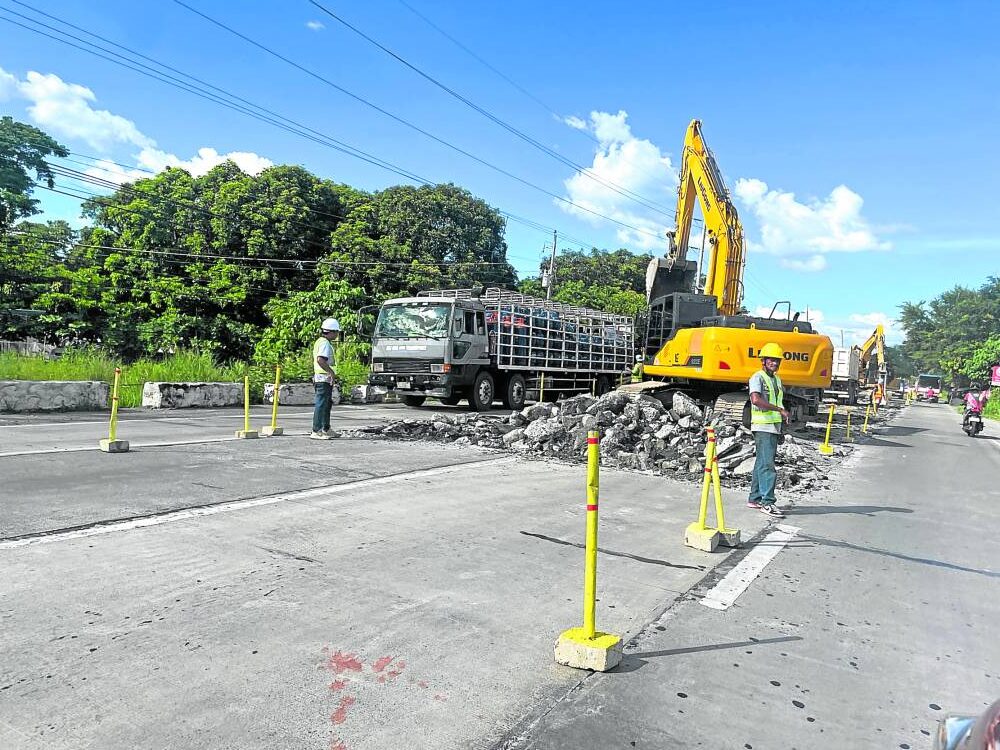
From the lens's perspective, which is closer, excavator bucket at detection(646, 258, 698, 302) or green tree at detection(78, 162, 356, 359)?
excavator bucket at detection(646, 258, 698, 302)

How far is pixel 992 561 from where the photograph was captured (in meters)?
6.17

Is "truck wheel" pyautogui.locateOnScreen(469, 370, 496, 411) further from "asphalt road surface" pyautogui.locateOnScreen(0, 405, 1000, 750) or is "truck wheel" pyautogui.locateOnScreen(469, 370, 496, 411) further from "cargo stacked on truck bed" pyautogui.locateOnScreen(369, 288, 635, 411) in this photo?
"asphalt road surface" pyautogui.locateOnScreen(0, 405, 1000, 750)

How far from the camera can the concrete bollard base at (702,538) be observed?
5.83m

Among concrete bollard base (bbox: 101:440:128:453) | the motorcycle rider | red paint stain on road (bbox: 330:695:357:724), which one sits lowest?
red paint stain on road (bbox: 330:695:357:724)

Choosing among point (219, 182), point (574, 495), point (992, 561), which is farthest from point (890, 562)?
point (219, 182)

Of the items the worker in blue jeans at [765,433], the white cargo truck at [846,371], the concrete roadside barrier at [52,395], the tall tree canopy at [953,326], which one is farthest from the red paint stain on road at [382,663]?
the tall tree canopy at [953,326]

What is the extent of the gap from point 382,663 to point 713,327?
1218 cm

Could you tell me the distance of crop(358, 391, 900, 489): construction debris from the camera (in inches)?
406

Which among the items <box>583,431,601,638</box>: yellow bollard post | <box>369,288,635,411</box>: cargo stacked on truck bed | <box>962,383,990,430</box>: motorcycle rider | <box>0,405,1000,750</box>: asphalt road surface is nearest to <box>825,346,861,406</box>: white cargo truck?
<box>962,383,990,430</box>: motorcycle rider

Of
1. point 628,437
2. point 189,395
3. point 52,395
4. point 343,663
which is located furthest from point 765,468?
point 189,395

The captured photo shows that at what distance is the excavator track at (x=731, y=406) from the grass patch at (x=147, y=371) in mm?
11145

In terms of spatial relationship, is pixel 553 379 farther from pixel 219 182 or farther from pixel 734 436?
pixel 219 182

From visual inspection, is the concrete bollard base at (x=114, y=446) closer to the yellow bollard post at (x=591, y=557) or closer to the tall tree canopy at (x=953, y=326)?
the yellow bollard post at (x=591, y=557)

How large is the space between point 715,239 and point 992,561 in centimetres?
1317
